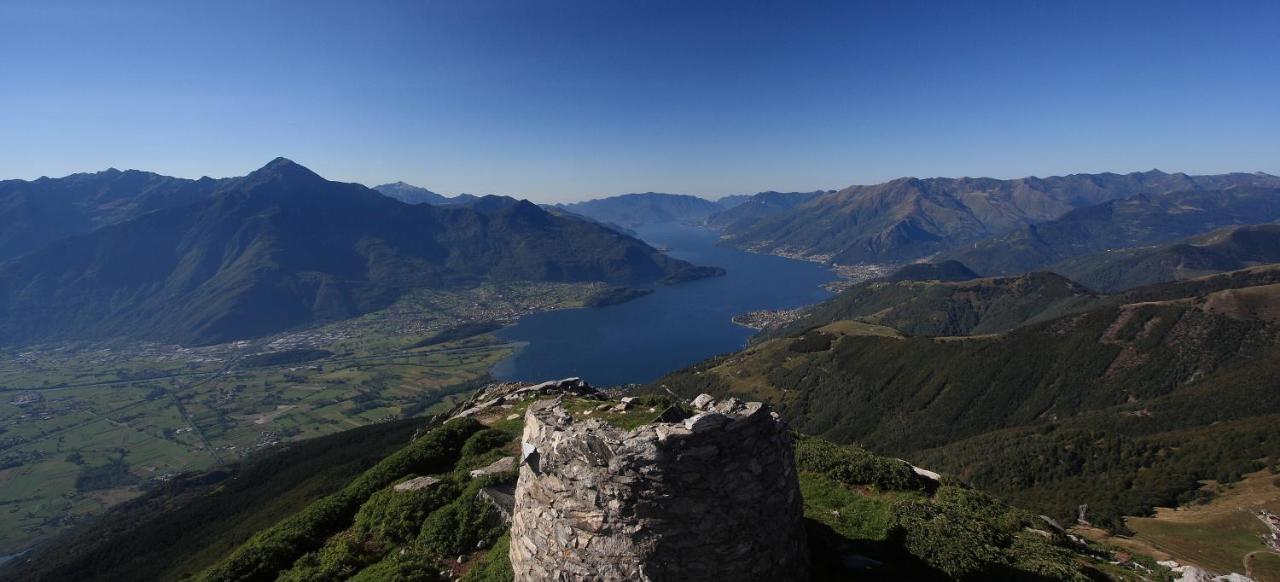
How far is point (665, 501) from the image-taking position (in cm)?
975

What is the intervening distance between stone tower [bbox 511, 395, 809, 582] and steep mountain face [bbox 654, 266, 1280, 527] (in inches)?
2757

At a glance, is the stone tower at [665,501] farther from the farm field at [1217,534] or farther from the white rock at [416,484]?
the farm field at [1217,534]

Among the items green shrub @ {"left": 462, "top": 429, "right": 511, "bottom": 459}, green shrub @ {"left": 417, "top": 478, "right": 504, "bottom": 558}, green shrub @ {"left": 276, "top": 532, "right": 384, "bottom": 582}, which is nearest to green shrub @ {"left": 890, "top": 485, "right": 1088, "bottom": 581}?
green shrub @ {"left": 417, "top": 478, "right": 504, "bottom": 558}

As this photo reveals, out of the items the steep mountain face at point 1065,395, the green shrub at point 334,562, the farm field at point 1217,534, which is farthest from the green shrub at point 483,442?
the steep mountain face at point 1065,395

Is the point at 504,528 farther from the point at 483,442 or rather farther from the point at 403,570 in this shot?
the point at 483,442

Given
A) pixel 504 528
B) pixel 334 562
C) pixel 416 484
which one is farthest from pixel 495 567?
pixel 416 484

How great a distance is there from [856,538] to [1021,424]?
154 m

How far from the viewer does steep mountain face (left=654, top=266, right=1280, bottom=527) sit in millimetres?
84000

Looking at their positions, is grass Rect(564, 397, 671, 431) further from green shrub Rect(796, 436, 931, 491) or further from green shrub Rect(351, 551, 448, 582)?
green shrub Rect(351, 551, 448, 582)

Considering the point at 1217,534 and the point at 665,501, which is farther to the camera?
the point at 1217,534

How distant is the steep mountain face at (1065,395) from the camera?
8400 centimetres

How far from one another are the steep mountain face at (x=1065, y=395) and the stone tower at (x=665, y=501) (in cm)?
7003

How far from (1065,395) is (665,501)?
178380 millimetres

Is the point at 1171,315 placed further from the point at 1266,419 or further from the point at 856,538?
the point at 856,538
